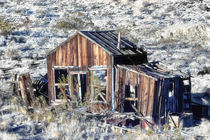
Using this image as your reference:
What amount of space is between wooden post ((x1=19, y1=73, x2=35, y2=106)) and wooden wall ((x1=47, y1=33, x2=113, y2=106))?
103 cm

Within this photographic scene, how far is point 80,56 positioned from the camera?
15.6 m

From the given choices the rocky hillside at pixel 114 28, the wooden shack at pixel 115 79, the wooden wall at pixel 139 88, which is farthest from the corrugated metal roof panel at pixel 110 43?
the rocky hillside at pixel 114 28

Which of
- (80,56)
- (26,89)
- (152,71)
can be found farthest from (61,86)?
(152,71)

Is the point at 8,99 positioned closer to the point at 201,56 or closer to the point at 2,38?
the point at 2,38

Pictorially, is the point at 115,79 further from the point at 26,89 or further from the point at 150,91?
the point at 26,89

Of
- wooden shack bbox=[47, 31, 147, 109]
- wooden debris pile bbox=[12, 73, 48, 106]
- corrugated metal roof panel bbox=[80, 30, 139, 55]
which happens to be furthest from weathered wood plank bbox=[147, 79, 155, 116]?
wooden debris pile bbox=[12, 73, 48, 106]

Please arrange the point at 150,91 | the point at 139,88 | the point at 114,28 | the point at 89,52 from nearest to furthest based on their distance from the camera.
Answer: the point at 150,91, the point at 139,88, the point at 89,52, the point at 114,28

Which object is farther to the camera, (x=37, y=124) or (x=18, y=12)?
(x=18, y=12)

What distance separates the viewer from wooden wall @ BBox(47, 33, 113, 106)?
49.5 feet

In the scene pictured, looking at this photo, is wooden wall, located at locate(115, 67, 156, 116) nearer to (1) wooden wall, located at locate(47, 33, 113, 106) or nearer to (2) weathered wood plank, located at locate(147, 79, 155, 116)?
(2) weathered wood plank, located at locate(147, 79, 155, 116)

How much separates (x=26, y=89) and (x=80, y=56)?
10.5 feet

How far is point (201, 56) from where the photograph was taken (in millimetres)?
25297

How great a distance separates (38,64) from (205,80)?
12.0m

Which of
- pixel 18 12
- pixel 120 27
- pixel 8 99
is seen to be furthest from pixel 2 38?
pixel 8 99
